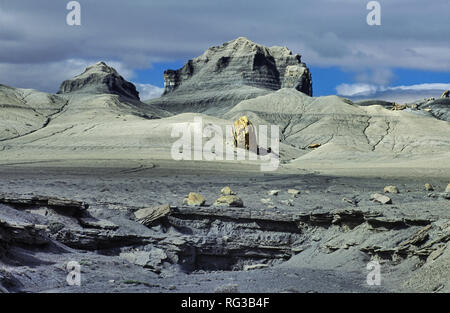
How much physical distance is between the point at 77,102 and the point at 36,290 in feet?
321

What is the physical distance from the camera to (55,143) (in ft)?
195

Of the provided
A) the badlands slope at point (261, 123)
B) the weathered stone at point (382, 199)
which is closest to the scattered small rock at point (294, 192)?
the weathered stone at point (382, 199)

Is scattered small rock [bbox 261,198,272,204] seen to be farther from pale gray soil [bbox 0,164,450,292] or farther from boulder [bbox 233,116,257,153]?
boulder [bbox 233,116,257,153]

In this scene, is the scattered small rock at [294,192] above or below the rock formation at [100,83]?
below

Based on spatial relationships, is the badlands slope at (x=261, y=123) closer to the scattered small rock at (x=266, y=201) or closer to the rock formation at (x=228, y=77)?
the scattered small rock at (x=266, y=201)

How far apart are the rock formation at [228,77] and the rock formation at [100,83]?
18.7 m

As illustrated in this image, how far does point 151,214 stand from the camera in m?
19.9

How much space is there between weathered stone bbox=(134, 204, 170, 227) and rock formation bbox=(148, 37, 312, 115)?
143248mm

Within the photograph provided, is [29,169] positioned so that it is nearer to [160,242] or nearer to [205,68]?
[160,242]

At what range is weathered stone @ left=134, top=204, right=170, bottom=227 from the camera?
19.7 meters

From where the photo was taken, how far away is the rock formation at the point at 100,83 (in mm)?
145750

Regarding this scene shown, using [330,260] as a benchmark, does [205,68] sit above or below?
above

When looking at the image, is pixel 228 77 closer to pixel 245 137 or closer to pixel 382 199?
pixel 245 137

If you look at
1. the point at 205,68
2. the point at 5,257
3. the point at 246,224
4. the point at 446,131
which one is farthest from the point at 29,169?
the point at 205,68
